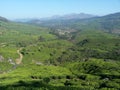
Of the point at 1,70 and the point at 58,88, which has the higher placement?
the point at 58,88

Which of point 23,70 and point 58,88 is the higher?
point 58,88

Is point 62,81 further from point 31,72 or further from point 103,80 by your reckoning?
point 31,72

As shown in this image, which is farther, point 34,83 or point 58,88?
point 34,83

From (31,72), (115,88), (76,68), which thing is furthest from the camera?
(76,68)

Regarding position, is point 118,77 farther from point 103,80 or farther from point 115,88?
point 115,88

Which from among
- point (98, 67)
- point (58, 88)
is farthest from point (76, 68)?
point (58, 88)

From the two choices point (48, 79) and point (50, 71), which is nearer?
point (48, 79)

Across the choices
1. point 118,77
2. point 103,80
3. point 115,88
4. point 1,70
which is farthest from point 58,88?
point 1,70

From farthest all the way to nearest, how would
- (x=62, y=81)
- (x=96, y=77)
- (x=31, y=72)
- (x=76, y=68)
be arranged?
(x=76, y=68), (x=31, y=72), (x=96, y=77), (x=62, y=81)

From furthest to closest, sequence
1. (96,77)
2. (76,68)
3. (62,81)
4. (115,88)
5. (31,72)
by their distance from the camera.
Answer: (76,68) → (31,72) → (96,77) → (62,81) → (115,88)
